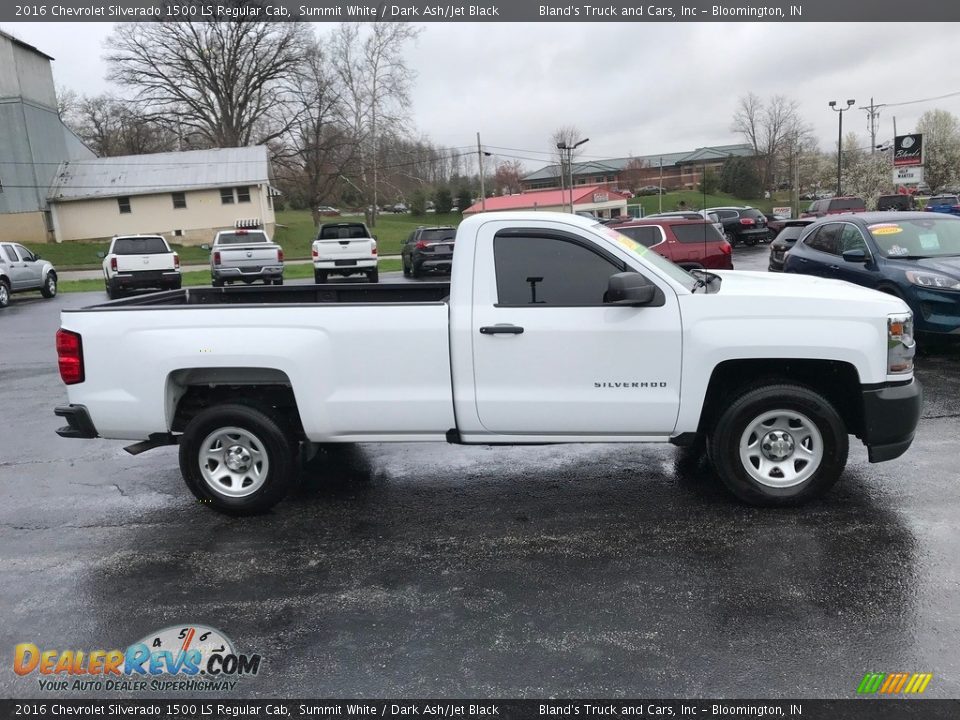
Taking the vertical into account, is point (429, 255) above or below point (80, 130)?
below

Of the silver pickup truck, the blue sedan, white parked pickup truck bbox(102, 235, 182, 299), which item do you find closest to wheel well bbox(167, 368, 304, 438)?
the blue sedan

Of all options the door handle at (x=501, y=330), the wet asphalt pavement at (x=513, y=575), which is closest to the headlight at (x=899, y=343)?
the wet asphalt pavement at (x=513, y=575)

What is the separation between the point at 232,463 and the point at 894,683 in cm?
403

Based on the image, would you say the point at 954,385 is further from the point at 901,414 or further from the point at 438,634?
the point at 438,634

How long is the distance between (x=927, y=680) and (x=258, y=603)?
314 cm

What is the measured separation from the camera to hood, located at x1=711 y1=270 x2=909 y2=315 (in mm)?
4637

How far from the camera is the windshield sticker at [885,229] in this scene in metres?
9.66

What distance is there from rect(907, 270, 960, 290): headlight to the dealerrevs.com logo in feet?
27.6

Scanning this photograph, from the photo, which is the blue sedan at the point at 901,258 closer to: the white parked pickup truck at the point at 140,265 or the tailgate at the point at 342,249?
the tailgate at the point at 342,249

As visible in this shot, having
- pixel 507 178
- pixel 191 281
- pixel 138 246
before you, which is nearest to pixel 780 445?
pixel 138 246

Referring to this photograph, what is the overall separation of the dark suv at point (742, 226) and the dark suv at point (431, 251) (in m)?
14.3

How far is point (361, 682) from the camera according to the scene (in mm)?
3203

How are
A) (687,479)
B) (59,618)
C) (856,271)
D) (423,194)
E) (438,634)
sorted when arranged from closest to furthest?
1. (438,634)
2. (59,618)
3. (687,479)
4. (856,271)
5. (423,194)

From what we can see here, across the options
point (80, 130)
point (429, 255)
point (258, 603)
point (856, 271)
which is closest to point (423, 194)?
point (80, 130)
